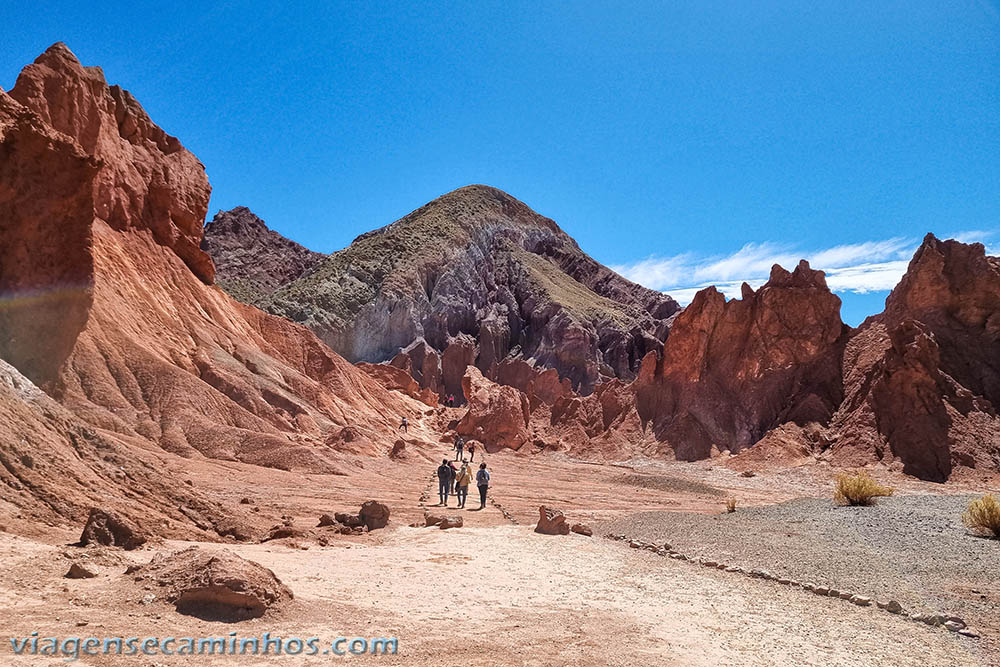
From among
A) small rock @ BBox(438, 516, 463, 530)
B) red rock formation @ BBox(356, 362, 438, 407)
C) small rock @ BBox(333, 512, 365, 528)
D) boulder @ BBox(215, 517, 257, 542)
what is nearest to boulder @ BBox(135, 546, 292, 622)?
boulder @ BBox(215, 517, 257, 542)

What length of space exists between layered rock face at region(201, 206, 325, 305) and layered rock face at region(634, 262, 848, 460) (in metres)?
79.7

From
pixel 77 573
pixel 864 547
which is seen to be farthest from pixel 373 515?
pixel 864 547

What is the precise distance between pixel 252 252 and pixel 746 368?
342 feet

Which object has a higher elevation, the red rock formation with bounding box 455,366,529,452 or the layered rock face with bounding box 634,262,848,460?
the layered rock face with bounding box 634,262,848,460

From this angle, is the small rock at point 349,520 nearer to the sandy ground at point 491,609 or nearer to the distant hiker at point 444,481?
the sandy ground at point 491,609

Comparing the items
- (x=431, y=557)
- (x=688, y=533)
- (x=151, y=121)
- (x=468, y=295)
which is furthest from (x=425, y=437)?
(x=468, y=295)

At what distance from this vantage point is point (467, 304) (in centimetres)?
9781

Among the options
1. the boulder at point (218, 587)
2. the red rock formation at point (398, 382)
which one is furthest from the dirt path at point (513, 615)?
the red rock formation at point (398, 382)

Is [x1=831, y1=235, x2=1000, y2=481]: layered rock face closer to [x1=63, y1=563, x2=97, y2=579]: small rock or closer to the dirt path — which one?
the dirt path

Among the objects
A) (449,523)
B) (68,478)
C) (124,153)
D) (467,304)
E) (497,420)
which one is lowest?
(449,523)

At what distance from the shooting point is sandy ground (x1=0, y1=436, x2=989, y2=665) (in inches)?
249

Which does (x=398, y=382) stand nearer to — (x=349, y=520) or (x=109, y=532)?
(x=349, y=520)

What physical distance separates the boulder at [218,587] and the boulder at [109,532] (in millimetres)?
2000

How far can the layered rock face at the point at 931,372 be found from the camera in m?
32.4
